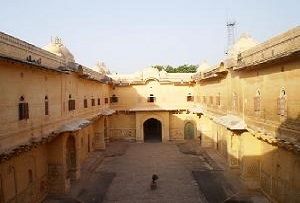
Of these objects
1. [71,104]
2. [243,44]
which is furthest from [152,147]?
[243,44]

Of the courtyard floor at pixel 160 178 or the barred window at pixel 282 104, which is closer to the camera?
the barred window at pixel 282 104

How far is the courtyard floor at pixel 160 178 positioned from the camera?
15.2 m

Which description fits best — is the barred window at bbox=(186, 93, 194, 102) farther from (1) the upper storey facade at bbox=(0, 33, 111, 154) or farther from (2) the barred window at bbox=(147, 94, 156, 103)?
(1) the upper storey facade at bbox=(0, 33, 111, 154)

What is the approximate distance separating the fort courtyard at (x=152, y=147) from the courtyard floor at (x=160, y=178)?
0.05 m

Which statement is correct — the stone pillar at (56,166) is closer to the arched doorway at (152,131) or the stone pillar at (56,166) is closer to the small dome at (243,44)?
the small dome at (243,44)

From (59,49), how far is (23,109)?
272 inches

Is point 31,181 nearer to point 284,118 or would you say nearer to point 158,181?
point 158,181

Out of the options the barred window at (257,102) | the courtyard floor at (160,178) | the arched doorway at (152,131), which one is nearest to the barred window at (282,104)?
the barred window at (257,102)

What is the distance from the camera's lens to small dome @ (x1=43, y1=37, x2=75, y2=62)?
59.1ft

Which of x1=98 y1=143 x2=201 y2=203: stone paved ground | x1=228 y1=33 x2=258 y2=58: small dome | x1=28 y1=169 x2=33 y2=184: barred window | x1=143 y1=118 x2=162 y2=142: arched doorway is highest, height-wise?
x1=228 y1=33 x2=258 y2=58: small dome

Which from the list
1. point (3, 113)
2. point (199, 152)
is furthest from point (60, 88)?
point (199, 152)

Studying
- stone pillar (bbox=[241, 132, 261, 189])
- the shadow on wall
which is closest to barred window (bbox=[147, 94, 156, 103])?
the shadow on wall

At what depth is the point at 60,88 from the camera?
16562 millimetres

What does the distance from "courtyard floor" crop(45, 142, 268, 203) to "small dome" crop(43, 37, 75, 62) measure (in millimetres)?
6726
